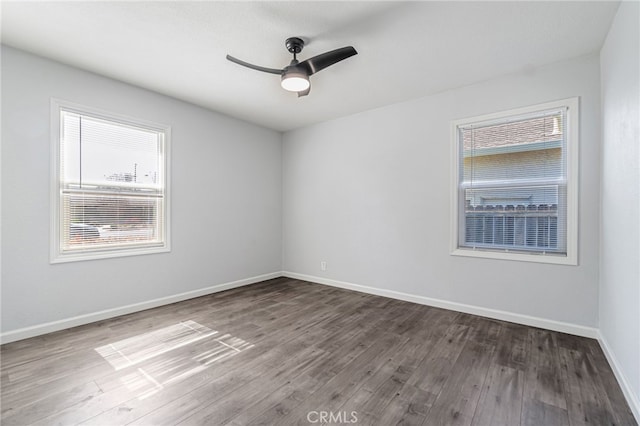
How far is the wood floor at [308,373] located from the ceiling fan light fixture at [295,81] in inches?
93.2

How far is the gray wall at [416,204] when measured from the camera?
107 inches

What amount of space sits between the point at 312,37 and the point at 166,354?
301cm

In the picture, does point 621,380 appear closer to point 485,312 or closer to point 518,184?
point 485,312

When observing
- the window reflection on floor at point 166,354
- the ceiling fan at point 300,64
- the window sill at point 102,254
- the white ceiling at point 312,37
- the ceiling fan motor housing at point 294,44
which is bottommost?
the window reflection on floor at point 166,354

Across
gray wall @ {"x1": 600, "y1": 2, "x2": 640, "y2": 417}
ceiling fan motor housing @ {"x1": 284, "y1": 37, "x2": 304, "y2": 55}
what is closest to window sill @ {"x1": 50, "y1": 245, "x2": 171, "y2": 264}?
ceiling fan motor housing @ {"x1": 284, "y1": 37, "x2": 304, "y2": 55}

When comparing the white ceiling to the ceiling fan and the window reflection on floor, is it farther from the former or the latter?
the window reflection on floor

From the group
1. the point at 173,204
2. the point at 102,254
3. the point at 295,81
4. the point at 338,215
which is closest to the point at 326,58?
the point at 295,81

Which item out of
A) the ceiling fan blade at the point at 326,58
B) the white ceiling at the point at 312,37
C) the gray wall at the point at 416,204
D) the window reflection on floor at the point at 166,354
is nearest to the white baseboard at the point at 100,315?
the window reflection on floor at the point at 166,354

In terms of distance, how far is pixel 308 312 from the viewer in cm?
343

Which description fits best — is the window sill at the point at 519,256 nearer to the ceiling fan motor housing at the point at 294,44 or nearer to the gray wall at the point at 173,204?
the ceiling fan motor housing at the point at 294,44

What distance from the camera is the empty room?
74.9 inches

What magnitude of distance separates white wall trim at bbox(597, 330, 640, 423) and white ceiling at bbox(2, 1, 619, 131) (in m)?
2.62

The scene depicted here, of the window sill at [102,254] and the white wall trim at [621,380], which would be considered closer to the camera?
the white wall trim at [621,380]

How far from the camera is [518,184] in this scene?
3.13 m
